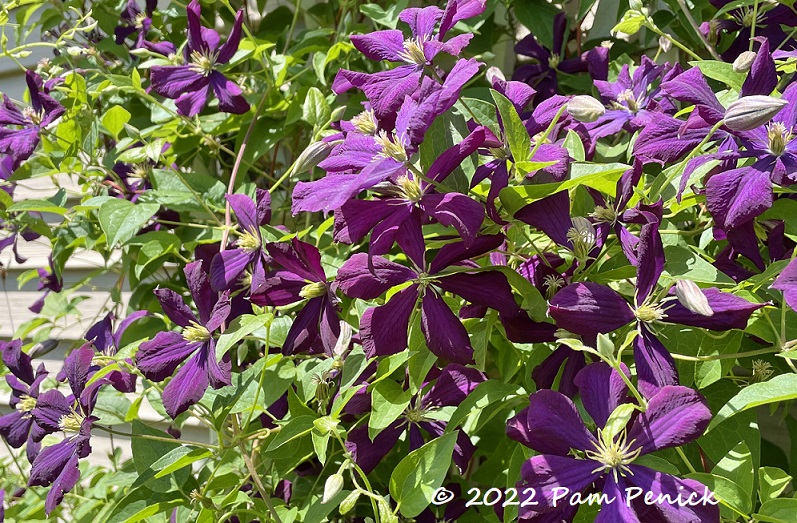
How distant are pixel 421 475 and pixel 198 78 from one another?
2.26ft

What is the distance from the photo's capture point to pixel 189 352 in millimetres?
725

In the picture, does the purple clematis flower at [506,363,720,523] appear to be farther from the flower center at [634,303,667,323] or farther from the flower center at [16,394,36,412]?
the flower center at [16,394,36,412]

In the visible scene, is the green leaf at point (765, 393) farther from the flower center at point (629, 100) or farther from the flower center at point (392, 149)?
the flower center at point (629, 100)

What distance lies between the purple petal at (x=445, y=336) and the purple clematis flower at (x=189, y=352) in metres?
0.24

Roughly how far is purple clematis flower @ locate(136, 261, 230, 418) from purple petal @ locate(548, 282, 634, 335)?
352mm

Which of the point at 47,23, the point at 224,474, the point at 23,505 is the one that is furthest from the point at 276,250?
the point at 47,23

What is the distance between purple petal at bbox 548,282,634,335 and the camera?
50 cm

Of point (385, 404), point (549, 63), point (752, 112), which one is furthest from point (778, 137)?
point (549, 63)

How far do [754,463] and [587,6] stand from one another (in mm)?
627

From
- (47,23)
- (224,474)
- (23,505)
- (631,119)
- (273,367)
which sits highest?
(631,119)

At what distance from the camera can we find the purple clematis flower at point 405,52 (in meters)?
0.57

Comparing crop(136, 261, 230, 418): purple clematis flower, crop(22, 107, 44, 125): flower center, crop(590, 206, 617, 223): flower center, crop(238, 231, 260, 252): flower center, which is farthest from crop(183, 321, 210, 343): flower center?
crop(22, 107, 44, 125): flower center

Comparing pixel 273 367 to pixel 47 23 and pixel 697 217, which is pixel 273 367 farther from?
pixel 47 23

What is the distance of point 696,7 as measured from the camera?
0.93 meters
